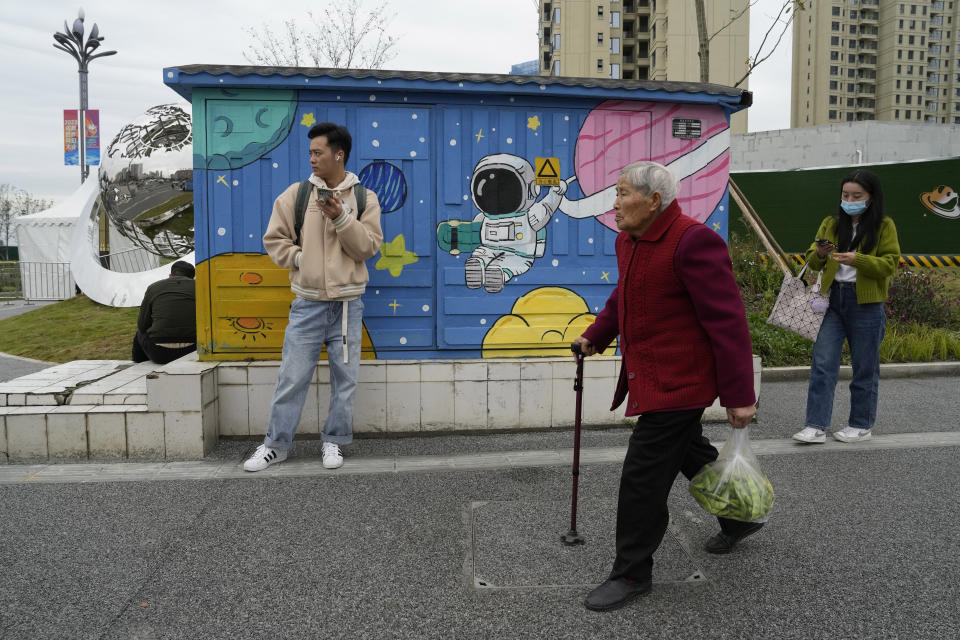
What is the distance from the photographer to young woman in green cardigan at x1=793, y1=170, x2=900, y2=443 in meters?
4.88

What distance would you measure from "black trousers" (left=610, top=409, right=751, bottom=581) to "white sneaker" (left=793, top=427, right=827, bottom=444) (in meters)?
2.74

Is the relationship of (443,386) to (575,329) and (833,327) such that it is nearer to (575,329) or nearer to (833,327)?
(575,329)

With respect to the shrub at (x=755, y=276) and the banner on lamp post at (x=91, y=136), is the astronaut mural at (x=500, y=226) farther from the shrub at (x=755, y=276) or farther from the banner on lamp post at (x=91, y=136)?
the banner on lamp post at (x=91, y=136)

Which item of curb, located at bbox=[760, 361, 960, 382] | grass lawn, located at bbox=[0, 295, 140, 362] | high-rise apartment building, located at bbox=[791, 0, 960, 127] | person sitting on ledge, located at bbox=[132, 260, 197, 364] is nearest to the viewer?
person sitting on ledge, located at bbox=[132, 260, 197, 364]

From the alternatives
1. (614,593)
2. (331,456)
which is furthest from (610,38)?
(614,593)

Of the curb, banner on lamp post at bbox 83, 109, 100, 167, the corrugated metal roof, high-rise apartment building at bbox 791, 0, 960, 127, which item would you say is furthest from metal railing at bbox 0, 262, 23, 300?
high-rise apartment building at bbox 791, 0, 960, 127

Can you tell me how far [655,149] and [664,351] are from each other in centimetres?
326

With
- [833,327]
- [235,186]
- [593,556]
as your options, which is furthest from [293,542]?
[833,327]

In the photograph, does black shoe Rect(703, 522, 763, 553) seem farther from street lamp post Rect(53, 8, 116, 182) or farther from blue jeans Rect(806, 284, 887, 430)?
street lamp post Rect(53, 8, 116, 182)

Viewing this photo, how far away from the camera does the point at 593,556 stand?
3.22 metres

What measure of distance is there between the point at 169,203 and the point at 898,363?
11.4 m

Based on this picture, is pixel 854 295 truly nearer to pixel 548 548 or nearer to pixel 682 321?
pixel 682 321

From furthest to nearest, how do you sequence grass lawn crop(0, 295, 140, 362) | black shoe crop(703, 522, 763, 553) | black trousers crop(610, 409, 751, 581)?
grass lawn crop(0, 295, 140, 362) → black shoe crop(703, 522, 763, 553) → black trousers crop(610, 409, 751, 581)

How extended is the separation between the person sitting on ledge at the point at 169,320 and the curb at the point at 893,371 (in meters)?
5.80
